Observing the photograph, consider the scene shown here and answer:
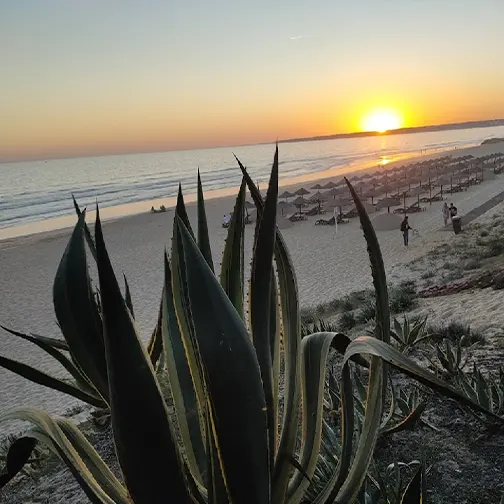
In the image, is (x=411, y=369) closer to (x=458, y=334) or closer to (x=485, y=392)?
(x=485, y=392)

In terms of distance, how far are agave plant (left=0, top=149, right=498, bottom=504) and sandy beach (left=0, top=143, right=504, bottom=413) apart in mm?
6015

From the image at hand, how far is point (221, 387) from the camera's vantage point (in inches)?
35.9

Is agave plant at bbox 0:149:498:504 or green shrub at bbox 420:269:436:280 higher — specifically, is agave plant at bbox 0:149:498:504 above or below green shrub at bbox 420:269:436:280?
above

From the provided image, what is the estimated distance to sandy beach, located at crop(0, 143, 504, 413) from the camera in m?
10.3

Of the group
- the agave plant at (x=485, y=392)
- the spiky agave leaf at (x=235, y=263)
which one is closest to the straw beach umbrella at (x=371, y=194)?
the agave plant at (x=485, y=392)

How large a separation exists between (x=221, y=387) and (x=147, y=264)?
59.6 feet

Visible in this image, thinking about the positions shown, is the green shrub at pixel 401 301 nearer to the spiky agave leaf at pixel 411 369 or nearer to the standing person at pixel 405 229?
the spiky agave leaf at pixel 411 369

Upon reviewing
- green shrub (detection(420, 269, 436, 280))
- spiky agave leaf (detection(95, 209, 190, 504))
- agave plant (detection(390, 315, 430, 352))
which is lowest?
green shrub (detection(420, 269, 436, 280))

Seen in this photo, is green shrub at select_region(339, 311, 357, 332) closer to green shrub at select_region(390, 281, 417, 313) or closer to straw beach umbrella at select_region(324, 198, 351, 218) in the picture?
green shrub at select_region(390, 281, 417, 313)

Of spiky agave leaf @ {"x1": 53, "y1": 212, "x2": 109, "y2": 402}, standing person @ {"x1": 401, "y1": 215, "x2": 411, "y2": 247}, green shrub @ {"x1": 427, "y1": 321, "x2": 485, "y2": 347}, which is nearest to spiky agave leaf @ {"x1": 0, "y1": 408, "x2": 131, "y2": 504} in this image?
spiky agave leaf @ {"x1": 53, "y1": 212, "x2": 109, "y2": 402}

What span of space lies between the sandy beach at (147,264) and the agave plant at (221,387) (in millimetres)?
6015

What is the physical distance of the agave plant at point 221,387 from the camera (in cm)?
90

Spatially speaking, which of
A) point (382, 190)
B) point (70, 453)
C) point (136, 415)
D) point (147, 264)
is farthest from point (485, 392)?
point (382, 190)

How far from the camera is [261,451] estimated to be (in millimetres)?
978
